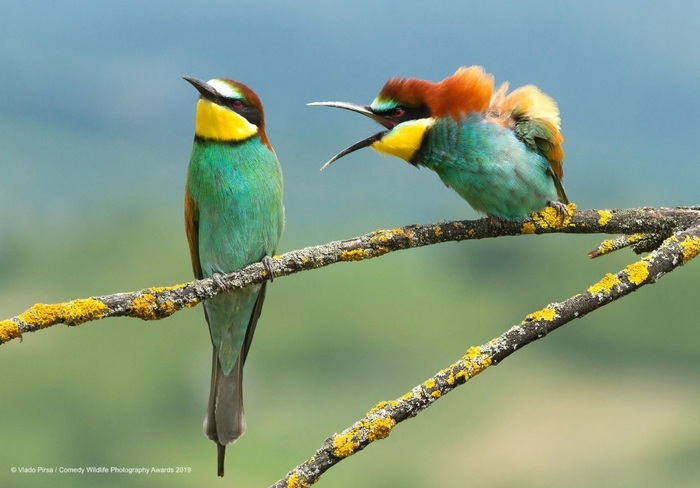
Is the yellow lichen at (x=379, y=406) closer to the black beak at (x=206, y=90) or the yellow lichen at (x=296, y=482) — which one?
the yellow lichen at (x=296, y=482)

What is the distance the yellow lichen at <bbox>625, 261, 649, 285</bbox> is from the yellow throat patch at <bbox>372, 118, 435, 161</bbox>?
Result: 64 cm

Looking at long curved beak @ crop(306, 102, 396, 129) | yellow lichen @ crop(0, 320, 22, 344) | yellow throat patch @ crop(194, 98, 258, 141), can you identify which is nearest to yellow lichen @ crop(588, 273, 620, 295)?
long curved beak @ crop(306, 102, 396, 129)

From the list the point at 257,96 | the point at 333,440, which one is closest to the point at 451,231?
the point at 333,440

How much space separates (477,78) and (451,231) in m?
0.45

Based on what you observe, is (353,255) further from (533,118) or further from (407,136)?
(533,118)

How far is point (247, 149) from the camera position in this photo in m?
2.11

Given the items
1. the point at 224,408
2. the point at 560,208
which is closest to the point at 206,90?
the point at 224,408

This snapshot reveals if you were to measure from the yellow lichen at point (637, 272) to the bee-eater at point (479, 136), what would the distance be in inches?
17.1

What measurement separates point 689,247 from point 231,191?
3.70 ft

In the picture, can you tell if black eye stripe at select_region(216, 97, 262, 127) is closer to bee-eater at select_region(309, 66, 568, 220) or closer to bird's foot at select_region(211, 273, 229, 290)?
bee-eater at select_region(309, 66, 568, 220)

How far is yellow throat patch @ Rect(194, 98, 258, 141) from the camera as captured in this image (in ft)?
6.86

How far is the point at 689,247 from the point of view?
150 centimetres

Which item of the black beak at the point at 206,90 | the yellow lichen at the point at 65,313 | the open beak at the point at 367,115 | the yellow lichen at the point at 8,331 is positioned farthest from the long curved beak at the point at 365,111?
the yellow lichen at the point at 8,331

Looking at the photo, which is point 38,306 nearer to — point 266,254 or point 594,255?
point 266,254
